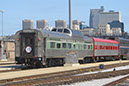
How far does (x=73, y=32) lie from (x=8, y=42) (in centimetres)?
4017

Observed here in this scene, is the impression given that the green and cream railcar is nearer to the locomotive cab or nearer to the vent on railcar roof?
the locomotive cab

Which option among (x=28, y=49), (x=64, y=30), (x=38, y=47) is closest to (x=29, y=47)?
(x=28, y=49)

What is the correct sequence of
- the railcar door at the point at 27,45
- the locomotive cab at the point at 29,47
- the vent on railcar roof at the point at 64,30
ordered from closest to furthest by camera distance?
the locomotive cab at the point at 29,47
the railcar door at the point at 27,45
the vent on railcar roof at the point at 64,30

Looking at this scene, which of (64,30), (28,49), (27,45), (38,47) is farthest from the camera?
(64,30)

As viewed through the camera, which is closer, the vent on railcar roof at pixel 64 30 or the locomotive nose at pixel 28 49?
the locomotive nose at pixel 28 49

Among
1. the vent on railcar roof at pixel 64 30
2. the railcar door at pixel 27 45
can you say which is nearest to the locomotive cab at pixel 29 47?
the railcar door at pixel 27 45

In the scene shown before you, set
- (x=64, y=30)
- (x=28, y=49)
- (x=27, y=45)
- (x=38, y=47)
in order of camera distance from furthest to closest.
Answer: (x=64, y=30) < (x=27, y=45) < (x=28, y=49) < (x=38, y=47)

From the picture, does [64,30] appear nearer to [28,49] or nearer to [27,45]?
[27,45]

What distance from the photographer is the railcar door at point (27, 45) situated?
2330 cm

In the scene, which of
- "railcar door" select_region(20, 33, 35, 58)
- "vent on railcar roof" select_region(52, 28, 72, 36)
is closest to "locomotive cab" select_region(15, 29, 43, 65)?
"railcar door" select_region(20, 33, 35, 58)

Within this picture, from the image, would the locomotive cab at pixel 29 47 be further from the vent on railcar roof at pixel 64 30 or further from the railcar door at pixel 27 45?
the vent on railcar roof at pixel 64 30

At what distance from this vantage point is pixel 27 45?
23.5m

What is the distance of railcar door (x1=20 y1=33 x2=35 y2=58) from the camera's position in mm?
23297

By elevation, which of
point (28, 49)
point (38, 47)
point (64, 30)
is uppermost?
point (64, 30)
